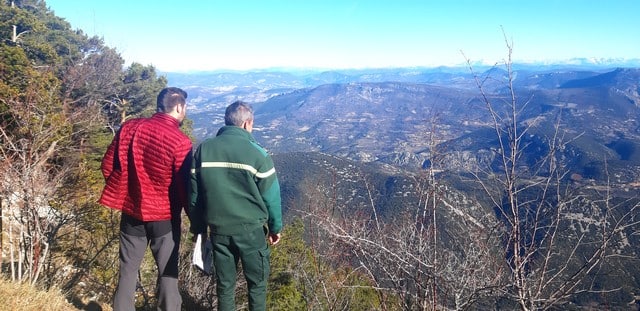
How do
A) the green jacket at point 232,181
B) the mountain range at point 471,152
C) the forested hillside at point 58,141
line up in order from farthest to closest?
1. the forested hillside at point 58,141
2. the mountain range at point 471,152
3. the green jacket at point 232,181

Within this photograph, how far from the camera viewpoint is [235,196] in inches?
107

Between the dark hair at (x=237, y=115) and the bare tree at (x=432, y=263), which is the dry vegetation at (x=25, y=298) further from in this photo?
the bare tree at (x=432, y=263)

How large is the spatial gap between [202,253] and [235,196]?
0.57m

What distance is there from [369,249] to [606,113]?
187622 mm

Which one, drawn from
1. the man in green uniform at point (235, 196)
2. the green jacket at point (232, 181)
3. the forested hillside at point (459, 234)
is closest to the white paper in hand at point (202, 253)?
the man in green uniform at point (235, 196)

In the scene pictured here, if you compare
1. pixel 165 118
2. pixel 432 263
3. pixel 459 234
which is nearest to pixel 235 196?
pixel 165 118

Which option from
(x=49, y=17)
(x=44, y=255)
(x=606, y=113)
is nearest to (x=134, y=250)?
(x=44, y=255)

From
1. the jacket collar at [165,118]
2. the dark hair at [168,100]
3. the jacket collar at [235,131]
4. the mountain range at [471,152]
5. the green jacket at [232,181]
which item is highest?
the dark hair at [168,100]

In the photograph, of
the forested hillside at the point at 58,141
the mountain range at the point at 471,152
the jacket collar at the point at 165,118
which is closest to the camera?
the jacket collar at the point at 165,118

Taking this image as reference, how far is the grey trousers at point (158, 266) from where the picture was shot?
2.88m

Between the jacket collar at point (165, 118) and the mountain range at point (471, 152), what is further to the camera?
the mountain range at point (471, 152)

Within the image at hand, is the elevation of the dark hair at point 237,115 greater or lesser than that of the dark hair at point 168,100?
lesser

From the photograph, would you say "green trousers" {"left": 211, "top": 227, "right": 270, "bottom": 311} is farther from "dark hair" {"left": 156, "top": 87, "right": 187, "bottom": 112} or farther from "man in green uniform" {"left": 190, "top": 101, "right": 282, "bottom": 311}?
"dark hair" {"left": 156, "top": 87, "right": 187, "bottom": 112}

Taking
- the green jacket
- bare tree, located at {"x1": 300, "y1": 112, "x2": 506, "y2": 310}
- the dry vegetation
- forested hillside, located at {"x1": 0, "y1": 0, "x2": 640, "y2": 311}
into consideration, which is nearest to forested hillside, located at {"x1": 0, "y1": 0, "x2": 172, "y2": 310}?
forested hillside, located at {"x1": 0, "y1": 0, "x2": 640, "y2": 311}
